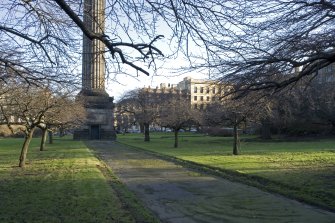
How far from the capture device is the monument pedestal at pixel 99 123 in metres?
82.6

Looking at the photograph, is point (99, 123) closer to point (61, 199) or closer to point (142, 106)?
point (142, 106)

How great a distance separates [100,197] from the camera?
14.5m

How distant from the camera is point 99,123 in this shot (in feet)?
274

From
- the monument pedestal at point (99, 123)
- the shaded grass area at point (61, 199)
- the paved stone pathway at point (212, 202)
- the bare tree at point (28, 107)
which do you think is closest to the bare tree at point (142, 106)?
the monument pedestal at point (99, 123)

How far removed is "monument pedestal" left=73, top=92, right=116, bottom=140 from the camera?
82562 mm

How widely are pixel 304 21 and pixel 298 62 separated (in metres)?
1.19

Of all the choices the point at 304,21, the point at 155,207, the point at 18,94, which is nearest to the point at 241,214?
the point at 155,207

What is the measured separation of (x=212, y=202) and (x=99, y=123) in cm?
7115

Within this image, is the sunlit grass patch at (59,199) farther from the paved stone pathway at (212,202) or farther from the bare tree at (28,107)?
the bare tree at (28,107)

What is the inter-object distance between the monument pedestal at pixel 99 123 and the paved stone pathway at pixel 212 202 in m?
62.5

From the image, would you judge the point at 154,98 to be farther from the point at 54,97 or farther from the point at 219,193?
the point at 219,193

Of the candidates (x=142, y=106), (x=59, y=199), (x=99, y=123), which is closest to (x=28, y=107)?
(x=59, y=199)

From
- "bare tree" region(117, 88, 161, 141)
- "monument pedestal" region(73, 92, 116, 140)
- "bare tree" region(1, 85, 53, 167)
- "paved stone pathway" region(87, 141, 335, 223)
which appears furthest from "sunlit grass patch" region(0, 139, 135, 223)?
"monument pedestal" region(73, 92, 116, 140)

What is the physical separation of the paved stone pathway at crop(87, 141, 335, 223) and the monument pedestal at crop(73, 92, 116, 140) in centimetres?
6248
